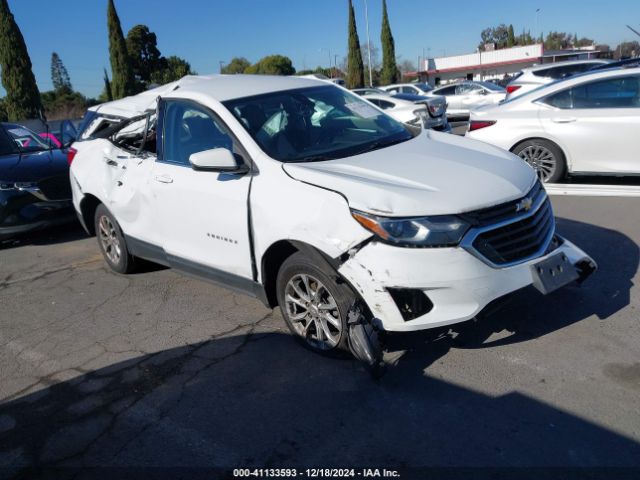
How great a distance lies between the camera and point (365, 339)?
10.5 ft

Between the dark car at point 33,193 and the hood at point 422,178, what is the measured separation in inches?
186

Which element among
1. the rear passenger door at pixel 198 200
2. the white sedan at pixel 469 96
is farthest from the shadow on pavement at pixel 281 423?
the white sedan at pixel 469 96

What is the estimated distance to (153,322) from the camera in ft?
14.9

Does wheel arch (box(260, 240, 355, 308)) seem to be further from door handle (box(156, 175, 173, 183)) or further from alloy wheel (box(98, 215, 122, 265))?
alloy wheel (box(98, 215, 122, 265))

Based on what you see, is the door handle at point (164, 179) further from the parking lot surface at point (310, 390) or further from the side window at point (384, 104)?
the side window at point (384, 104)

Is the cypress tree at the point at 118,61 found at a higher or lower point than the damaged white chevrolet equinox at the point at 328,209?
higher

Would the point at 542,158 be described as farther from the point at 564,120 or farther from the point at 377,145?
the point at 377,145

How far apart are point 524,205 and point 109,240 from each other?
4.12 metres

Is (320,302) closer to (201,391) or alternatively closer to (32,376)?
(201,391)

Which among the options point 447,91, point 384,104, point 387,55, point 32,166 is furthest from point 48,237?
point 387,55

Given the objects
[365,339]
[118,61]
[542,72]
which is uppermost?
[118,61]

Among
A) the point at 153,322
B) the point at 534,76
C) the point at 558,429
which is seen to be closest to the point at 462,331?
the point at 558,429

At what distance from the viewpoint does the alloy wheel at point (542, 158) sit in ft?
24.4

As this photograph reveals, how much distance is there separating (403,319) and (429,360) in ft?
1.72
